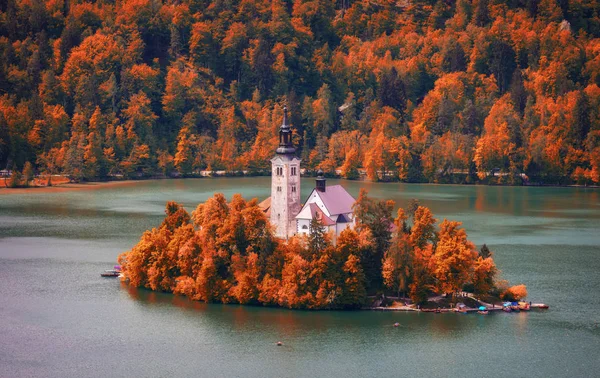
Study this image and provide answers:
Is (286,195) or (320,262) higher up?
(286,195)

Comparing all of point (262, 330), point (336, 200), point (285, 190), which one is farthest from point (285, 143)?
point (262, 330)

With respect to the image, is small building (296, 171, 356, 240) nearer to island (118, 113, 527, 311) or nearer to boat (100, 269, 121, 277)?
island (118, 113, 527, 311)

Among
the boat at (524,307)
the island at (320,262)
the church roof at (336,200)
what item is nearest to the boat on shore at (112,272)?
the island at (320,262)

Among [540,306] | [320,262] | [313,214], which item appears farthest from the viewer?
[313,214]

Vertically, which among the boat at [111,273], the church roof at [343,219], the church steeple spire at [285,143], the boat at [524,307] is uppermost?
the church steeple spire at [285,143]

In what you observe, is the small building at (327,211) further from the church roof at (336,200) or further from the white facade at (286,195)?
the white facade at (286,195)

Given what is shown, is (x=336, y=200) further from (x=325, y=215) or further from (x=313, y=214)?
(x=313, y=214)

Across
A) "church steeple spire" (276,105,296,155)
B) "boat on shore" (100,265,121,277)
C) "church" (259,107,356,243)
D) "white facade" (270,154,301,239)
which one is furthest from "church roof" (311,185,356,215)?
"boat on shore" (100,265,121,277)
